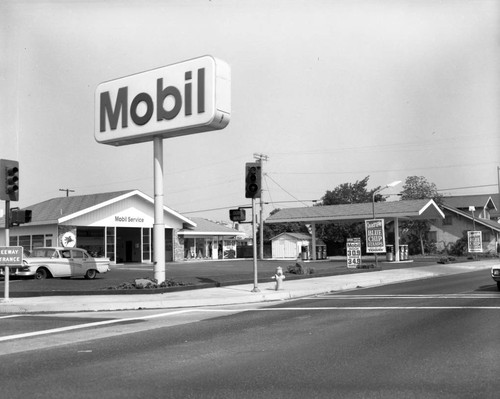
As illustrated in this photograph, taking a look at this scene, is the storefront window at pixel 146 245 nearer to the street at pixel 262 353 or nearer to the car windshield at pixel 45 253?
the car windshield at pixel 45 253

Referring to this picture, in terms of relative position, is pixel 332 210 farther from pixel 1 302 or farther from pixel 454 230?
pixel 1 302

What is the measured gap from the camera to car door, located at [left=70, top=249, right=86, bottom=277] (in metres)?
23.5

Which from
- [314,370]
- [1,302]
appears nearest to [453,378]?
→ [314,370]

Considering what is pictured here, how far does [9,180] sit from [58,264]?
310 inches

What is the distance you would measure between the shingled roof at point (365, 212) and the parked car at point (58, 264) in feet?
84.2

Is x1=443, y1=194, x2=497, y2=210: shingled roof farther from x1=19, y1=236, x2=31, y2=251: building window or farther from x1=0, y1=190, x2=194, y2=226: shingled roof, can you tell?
x1=19, y1=236, x2=31, y2=251: building window

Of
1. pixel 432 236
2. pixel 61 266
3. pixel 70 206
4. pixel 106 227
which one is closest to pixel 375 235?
pixel 61 266

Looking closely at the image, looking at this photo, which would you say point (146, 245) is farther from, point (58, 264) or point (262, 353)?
point (262, 353)

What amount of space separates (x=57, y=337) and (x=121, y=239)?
120 feet

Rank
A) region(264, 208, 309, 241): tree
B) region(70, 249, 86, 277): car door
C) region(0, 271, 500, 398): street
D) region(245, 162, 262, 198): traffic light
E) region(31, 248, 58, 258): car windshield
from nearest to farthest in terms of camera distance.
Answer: region(0, 271, 500, 398): street < region(245, 162, 262, 198): traffic light < region(31, 248, 58, 258): car windshield < region(70, 249, 86, 277): car door < region(264, 208, 309, 241): tree

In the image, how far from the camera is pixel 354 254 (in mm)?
31703

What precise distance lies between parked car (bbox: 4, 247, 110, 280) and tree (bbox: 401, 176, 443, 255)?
1728 inches

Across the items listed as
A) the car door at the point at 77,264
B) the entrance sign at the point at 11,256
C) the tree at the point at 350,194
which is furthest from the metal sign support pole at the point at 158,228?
the tree at the point at 350,194

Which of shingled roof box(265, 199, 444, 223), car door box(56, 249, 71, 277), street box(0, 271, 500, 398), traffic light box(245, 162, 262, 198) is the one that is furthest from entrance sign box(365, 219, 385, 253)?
street box(0, 271, 500, 398)
